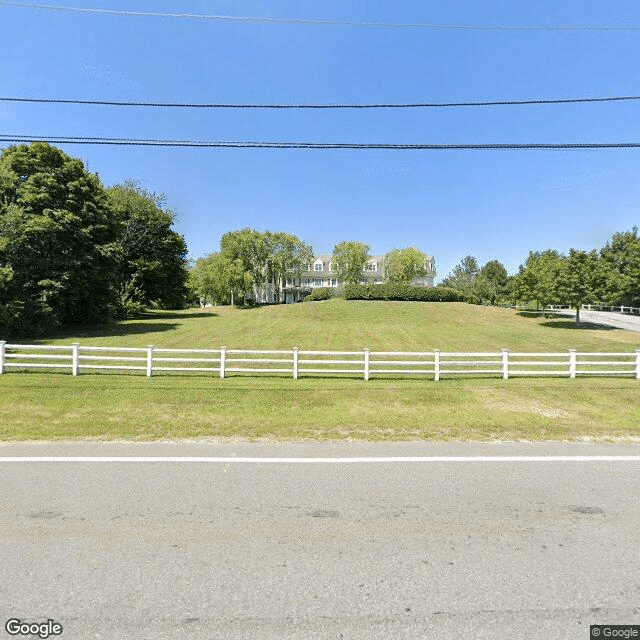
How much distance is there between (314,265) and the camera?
87.8 metres

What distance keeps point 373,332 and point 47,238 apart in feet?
71.9

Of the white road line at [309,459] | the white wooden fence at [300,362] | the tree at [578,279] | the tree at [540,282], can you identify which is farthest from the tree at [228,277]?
the white road line at [309,459]

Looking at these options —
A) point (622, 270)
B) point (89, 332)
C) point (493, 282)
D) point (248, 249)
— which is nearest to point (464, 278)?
point (493, 282)

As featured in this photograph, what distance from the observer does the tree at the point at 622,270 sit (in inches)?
1235

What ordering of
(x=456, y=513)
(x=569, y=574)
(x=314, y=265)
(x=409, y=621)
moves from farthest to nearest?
(x=314, y=265) → (x=456, y=513) → (x=569, y=574) → (x=409, y=621)

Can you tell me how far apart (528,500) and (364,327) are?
26153mm

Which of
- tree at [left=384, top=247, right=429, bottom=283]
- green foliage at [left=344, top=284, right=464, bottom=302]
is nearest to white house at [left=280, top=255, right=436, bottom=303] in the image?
tree at [left=384, top=247, right=429, bottom=283]

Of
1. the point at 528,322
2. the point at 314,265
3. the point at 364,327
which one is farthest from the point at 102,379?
the point at 314,265

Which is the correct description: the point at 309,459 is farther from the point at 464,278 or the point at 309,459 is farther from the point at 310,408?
the point at 464,278

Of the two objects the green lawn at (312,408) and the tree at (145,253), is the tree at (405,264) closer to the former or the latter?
the tree at (145,253)

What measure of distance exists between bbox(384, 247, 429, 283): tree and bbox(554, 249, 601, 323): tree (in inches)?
1526

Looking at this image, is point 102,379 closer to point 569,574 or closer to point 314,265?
point 569,574

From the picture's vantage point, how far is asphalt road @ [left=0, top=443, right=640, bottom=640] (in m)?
2.55

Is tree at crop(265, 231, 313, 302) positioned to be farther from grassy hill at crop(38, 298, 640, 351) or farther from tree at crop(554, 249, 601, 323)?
tree at crop(554, 249, 601, 323)
